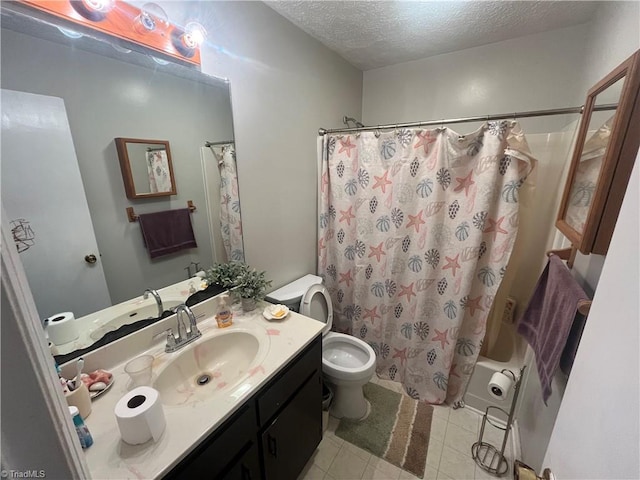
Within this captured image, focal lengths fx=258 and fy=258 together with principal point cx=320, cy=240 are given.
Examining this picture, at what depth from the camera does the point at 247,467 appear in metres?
0.93

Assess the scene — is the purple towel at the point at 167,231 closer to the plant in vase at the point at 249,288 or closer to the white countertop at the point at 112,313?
the white countertop at the point at 112,313

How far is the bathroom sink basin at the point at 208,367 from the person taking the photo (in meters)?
1.01

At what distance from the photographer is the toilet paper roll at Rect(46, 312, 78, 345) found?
887 millimetres

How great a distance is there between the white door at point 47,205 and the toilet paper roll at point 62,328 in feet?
0.07

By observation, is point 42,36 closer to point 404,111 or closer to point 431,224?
point 431,224

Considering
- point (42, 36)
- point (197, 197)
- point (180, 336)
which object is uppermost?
point (42, 36)

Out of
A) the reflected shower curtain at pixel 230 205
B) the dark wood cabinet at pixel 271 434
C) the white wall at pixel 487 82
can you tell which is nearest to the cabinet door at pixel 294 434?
the dark wood cabinet at pixel 271 434

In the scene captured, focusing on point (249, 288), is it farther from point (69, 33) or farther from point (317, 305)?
point (69, 33)

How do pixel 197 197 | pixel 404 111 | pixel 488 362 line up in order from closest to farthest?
pixel 197 197 → pixel 488 362 → pixel 404 111

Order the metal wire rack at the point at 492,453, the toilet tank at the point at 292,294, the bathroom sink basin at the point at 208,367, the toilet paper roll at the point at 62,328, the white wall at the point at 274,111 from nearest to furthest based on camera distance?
the toilet paper roll at the point at 62,328 → the bathroom sink basin at the point at 208,367 → the white wall at the point at 274,111 → the metal wire rack at the point at 492,453 → the toilet tank at the point at 292,294

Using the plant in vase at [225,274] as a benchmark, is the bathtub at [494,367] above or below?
below

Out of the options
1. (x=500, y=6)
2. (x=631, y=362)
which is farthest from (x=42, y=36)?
(x=500, y=6)

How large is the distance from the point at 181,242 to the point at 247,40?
1.09 meters

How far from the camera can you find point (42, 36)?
0.79 m
